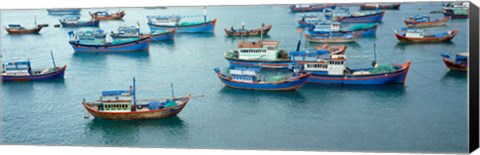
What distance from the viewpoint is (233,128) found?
10406 millimetres

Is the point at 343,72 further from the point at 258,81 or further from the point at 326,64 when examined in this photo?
the point at 258,81

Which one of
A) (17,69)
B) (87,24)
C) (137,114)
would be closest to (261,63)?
(137,114)

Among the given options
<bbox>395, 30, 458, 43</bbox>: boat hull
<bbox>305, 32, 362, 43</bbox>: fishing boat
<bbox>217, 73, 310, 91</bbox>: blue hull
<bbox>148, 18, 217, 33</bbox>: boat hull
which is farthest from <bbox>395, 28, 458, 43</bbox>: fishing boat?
<bbox>148, 18, 217, 33</bbox>: boat hull

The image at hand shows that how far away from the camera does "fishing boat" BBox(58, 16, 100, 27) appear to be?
68.6ft

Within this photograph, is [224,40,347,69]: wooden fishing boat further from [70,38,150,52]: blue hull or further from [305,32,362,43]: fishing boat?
[70,38,150,52]: blue hull

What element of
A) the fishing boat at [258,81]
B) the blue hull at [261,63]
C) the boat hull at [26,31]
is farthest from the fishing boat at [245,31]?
the boat hull at [26,31]

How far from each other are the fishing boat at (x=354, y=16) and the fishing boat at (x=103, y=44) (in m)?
7.70

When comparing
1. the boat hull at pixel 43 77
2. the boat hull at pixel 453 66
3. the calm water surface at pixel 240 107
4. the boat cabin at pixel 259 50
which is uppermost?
the boat cabin at pixel 259 50

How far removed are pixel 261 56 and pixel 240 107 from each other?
157 inches

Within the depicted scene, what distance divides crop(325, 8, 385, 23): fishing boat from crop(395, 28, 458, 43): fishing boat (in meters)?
3.86

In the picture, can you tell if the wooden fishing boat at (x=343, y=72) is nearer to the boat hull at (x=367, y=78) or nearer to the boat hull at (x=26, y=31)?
the boat hull at (x=367, y=78)

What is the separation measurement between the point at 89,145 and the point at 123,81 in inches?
161

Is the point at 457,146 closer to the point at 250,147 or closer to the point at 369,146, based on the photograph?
the point at 369,146

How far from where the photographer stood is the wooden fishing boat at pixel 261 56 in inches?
613
